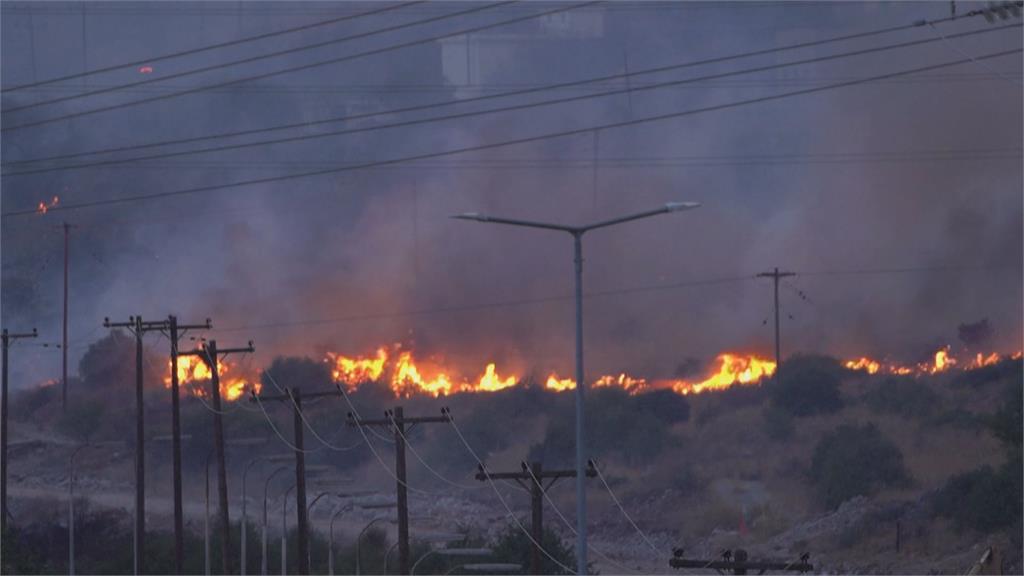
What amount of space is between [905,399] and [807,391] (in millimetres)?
5095

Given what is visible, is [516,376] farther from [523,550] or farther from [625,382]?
[523,550]

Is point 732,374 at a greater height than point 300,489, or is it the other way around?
point 732,374

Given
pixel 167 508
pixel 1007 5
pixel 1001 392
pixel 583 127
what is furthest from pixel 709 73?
pixel 1007 5

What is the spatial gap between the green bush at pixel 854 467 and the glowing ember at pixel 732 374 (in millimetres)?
16276

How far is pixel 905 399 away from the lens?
82312 millimetres

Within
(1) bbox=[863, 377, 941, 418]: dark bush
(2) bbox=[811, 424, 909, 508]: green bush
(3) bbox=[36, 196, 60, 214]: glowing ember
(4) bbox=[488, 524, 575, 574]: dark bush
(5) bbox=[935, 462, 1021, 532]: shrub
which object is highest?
(3) bbox=[36, 196, 60, 214]: glowing ember

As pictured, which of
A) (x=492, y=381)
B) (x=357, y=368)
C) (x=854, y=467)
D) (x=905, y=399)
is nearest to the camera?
(x=854, y=467)

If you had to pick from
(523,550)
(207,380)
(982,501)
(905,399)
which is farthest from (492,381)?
(523,550)

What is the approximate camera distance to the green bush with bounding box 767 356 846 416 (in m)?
83.8

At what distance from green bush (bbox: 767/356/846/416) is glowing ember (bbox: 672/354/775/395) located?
15.1 feet

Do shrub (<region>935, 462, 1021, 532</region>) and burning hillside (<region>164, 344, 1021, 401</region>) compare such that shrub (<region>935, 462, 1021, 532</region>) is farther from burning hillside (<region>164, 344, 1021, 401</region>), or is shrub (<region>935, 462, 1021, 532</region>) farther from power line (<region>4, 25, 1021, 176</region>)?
power line (<region>4, 25, 1021, 176</region>)

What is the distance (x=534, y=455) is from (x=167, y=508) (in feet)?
60.6

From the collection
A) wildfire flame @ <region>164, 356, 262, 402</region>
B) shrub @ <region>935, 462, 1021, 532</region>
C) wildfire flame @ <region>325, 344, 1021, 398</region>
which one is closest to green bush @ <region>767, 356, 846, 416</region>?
wildfire flame @ <region>325, 344, 1021, 398</region>

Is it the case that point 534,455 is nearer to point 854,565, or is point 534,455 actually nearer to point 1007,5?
point 854,565
